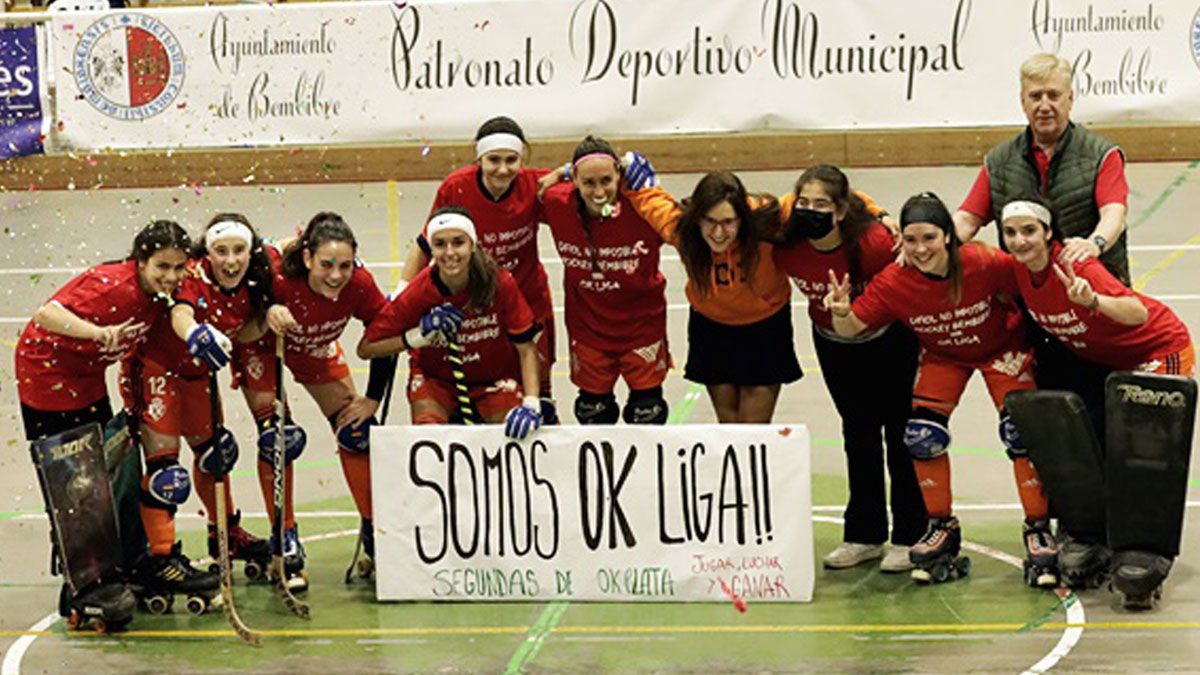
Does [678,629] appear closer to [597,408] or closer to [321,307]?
[597,408]

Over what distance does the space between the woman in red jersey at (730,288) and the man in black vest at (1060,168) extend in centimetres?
81

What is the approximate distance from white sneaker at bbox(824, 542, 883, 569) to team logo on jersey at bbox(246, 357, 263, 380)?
242cm

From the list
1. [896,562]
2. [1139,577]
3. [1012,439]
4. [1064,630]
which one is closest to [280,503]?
[896,562]

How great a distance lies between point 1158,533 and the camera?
7625mm

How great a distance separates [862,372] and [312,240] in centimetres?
225

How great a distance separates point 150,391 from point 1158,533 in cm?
387

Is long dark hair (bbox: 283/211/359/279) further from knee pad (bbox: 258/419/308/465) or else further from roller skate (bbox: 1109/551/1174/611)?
roller skate (bbox: 1109/551/1174/611)

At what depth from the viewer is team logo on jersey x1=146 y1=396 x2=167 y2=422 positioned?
7.93 metres

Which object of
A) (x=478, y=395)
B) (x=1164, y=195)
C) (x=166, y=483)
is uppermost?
(x=1164, y=195)

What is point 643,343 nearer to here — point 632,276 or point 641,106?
point 632,276

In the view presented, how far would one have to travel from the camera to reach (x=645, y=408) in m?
8.55

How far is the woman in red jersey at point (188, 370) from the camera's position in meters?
7.84

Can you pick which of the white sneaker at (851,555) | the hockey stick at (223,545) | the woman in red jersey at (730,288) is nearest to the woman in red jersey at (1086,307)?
the woman in red jersey at (730,288)

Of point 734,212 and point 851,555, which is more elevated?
point 734,212
